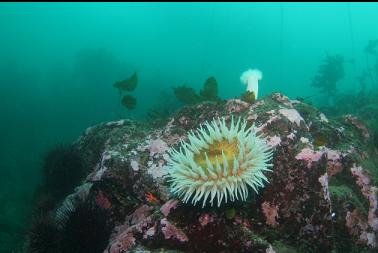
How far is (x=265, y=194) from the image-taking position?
389 centimetres

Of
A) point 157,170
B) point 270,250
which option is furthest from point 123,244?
point 270,250

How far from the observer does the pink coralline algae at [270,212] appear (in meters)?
3.83

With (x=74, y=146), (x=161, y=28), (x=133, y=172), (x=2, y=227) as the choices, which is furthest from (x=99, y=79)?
(x=161, y=28)

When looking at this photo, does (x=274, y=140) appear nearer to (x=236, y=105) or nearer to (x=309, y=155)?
(x=309, y=155)

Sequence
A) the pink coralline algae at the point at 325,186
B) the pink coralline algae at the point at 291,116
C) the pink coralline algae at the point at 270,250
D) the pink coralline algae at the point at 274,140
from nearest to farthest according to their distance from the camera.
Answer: the pink coralline algae at the point at 270,250
the pink coralline algae at the point at 325,186
the pink coralline algae at the point at 274,140
the pink coralline algae at the point at 291,116

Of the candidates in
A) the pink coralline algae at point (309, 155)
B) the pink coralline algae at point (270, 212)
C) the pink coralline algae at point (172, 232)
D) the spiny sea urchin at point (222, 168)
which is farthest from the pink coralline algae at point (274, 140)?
the pink coralline algae at point (172, 232)

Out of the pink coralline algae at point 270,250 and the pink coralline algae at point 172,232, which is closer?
the pink coralline algae at point 270,250

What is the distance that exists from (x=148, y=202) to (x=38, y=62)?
38.8 metres

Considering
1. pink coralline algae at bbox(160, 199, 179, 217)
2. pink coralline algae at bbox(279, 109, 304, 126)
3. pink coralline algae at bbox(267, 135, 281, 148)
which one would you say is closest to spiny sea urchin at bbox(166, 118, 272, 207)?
pink coralline algae at bbox(160, 199, 179, 217)

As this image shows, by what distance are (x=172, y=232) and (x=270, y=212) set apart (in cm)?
106

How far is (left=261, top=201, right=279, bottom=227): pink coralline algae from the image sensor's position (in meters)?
3.83

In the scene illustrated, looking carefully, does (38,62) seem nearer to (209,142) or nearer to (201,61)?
(201,61)

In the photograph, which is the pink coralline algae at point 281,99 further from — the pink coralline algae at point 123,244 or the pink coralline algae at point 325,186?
the pink coralline algae at point 123,244

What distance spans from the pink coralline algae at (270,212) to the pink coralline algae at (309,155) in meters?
0.67
